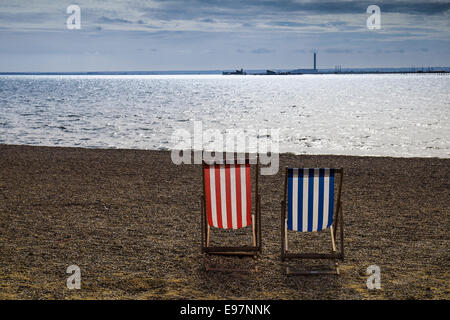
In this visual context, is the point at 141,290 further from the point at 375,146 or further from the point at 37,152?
the point at 375,146

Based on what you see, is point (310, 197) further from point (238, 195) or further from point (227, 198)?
point (227, 198)

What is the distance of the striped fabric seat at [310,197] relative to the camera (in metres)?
4.44

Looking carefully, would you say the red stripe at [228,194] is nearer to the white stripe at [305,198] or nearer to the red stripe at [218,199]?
the red stripe at [218,199]

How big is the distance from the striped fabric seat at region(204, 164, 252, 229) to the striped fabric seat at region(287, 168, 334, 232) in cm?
44

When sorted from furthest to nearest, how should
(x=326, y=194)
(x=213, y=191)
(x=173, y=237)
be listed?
(x=173, y=237), (x=213, y=191), (x=326, y=194)

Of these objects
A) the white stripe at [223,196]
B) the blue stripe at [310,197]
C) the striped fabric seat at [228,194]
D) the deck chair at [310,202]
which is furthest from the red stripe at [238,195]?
the blue stripe at [310,197]

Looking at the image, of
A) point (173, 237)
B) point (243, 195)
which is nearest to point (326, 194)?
point (243, 195)

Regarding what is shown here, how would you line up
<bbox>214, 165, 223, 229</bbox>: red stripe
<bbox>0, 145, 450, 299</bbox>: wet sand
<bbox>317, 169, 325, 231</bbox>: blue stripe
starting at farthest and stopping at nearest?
<bbox>214, 165, 223, 229</bbox>: red stripe → <bbox>317, 169, 325, 231</bbox>: blue stripe → <bbox>0, 145, 450, 299</bbox>: wet sand

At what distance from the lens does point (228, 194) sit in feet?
15.3

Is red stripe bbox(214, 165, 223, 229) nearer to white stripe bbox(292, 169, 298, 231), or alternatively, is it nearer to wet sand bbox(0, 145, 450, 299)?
wet sand bbox(0, 145, 450, 299)

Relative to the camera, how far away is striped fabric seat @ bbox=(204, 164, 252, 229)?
4598 mm

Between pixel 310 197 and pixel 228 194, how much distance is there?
81 centimetres

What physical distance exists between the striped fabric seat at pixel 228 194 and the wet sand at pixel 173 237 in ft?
1.64

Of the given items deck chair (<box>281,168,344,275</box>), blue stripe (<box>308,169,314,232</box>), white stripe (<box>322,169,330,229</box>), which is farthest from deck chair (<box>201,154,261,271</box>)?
white stripe (<box>322,169,330,229</box>)
